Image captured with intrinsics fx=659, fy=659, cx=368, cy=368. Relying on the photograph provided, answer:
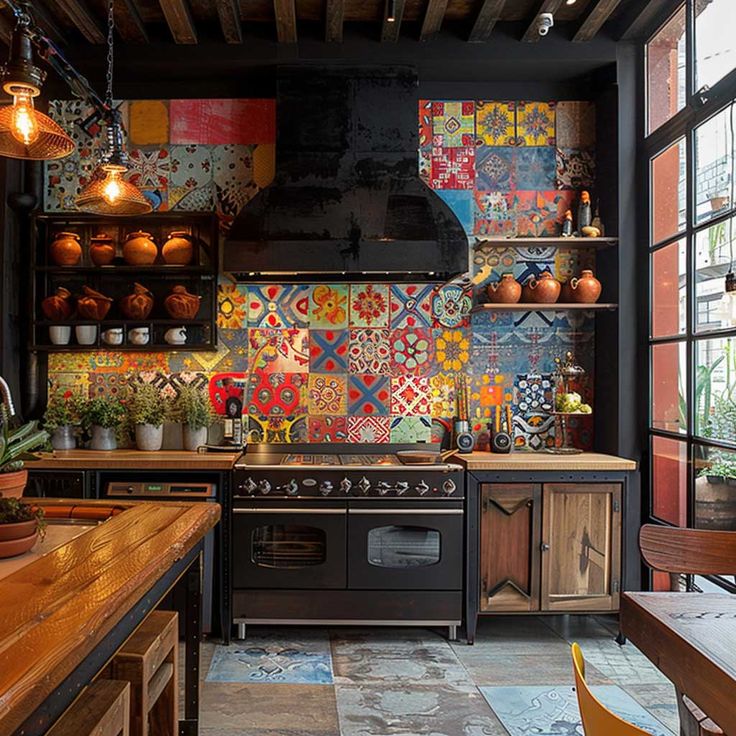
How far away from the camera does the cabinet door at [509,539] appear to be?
11.5ft

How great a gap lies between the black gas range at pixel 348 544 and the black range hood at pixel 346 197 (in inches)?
44.3

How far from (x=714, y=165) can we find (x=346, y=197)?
6.07 feet

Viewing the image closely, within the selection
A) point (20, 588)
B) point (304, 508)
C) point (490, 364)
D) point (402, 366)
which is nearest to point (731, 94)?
point (490, 364)

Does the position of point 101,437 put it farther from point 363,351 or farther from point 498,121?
point 498,121

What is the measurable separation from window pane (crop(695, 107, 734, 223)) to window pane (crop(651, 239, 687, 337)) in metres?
0.27

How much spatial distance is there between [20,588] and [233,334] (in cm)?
290

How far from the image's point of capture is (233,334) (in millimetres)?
4152

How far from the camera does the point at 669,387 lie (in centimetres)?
353

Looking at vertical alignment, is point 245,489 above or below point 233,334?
below

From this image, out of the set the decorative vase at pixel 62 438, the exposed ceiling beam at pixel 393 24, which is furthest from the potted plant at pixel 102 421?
the exposed ceiling beam at pixel 393 24

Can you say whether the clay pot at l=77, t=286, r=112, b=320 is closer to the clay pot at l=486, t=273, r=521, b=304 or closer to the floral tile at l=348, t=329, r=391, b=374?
the floral tile at l=348, t=329, r=391, b=374

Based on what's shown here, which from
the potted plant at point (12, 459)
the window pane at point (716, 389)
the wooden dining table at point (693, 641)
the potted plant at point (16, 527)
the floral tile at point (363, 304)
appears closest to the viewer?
the wooden dining table at point (693, 641)

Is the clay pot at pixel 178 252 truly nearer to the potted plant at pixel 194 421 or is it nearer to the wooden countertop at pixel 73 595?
the potted plant at pixel 194 421

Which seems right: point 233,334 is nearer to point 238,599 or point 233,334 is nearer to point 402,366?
point 402,366
